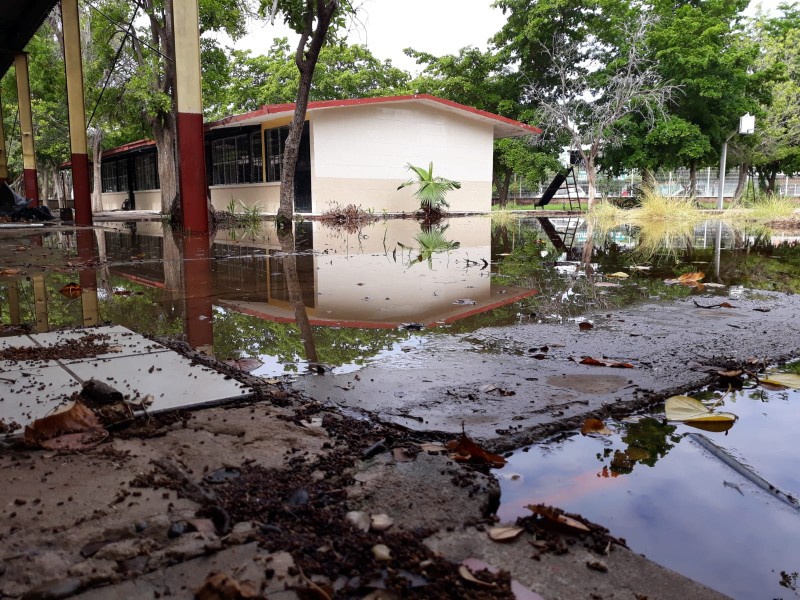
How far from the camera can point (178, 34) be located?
8.88 m

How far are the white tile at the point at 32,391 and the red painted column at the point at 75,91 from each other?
12129mm

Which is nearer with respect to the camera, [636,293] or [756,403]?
[756,403]

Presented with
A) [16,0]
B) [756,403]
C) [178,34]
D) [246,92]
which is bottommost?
[756,403]

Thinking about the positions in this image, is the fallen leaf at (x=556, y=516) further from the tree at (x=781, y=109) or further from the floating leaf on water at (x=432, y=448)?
the tree at (x=781, y=109)

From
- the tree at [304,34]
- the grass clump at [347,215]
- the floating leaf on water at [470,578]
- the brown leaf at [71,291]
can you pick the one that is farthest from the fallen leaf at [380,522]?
the grass clump at [347,215]

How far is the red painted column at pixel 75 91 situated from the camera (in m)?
12.0

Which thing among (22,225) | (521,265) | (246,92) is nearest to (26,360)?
(521,265)

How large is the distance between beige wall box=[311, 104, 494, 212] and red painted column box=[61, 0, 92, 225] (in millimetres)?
8006

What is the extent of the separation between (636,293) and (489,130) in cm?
2094

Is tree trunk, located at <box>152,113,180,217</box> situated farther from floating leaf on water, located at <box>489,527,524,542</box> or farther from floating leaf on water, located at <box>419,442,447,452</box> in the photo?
floating leaf on water, located at <box>489,527,524,542</box>

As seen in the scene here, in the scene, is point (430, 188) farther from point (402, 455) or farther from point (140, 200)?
point (402, 455)

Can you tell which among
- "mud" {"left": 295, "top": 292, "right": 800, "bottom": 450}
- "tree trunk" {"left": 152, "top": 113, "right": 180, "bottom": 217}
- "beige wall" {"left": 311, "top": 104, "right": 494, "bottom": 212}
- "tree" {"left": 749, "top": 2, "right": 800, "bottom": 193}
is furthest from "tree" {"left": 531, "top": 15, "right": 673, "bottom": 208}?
"mud" {"left": 295, "top": 292, "right": 800, "bottom": 450}

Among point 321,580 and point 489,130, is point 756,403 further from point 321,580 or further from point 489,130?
point 489,130

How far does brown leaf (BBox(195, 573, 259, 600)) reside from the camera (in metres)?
1.08
